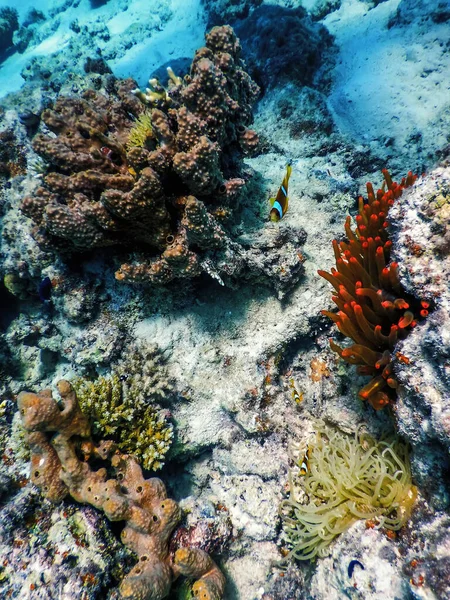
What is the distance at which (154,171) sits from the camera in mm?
2729

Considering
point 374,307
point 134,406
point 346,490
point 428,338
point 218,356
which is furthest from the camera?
point 218,356

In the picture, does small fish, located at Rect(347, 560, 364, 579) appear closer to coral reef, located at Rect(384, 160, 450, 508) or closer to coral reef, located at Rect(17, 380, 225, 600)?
coral reef, located at Rect(384, 160, 450, 508)

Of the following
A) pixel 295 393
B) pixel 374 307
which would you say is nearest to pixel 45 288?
pixel 295 393

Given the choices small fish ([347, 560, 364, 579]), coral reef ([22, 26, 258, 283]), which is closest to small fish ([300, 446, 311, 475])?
small fish ([347, 560, 364, 579])

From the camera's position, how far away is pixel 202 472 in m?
3.66

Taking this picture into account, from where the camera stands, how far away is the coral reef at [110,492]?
2688mm

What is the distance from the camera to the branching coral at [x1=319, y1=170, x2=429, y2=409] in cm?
228

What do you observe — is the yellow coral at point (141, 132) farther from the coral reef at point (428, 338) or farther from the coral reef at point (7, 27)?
the coral reef at point (7, 27)

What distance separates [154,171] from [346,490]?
3.11 meters

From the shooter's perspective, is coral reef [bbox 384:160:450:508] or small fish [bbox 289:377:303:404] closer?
coral reef [bbox 384:160:450:508]

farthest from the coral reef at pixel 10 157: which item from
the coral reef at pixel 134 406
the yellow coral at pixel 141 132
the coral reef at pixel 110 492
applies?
the coral reef at pixel 110 492

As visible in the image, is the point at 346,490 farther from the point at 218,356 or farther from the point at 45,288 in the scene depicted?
the point at 45,288

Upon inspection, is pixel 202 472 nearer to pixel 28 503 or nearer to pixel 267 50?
pixel 28 503

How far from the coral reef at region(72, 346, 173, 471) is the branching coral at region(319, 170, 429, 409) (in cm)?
202
